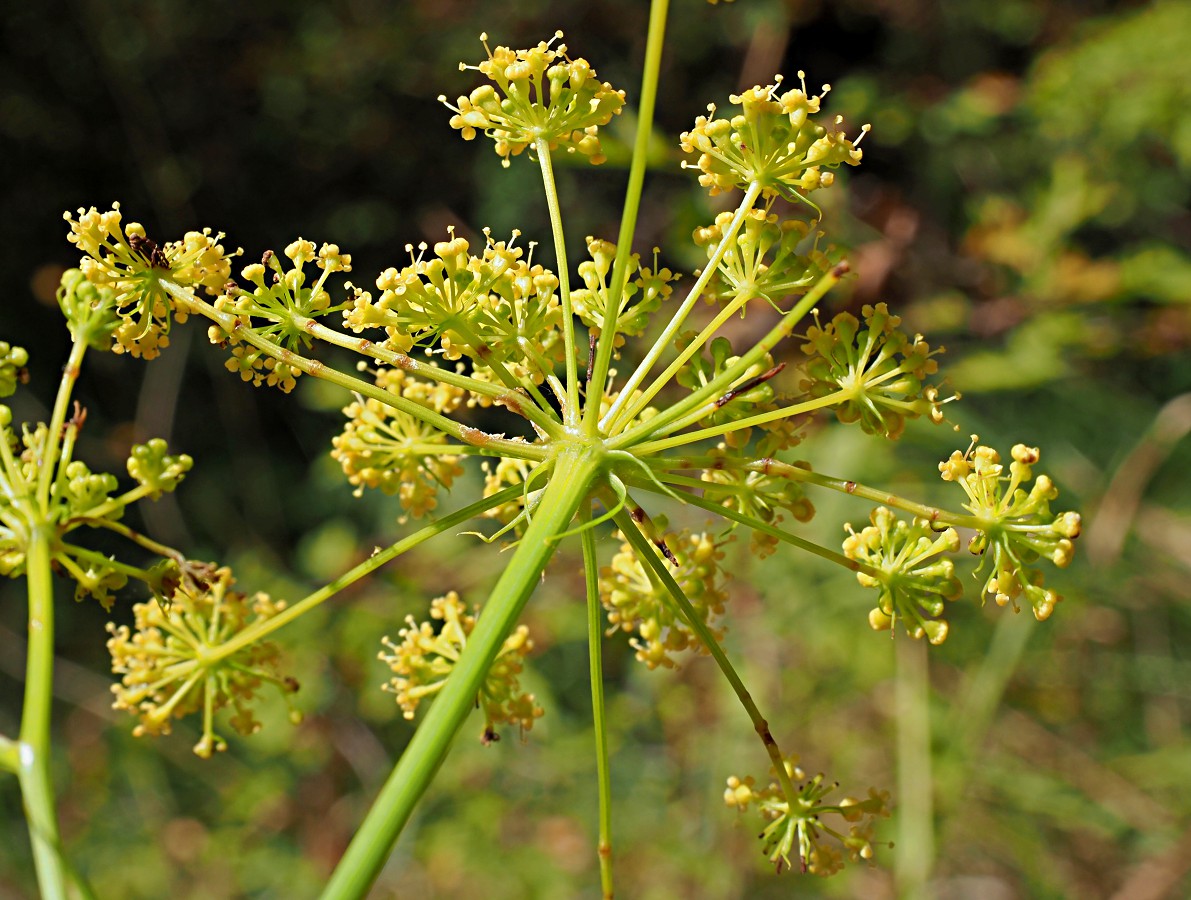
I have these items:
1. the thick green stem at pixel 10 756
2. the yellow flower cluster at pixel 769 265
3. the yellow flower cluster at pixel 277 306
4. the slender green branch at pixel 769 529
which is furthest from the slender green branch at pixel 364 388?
the thick green stem at pixel 10 756

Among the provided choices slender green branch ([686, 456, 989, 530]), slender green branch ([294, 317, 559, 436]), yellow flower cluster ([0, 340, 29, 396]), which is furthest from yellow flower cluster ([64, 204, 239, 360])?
slender green branch ([686, 456, 989, 530])

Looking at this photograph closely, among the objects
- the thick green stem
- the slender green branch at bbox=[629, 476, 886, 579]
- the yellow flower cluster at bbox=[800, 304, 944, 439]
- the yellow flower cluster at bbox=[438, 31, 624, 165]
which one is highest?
the yellow flower cluster at bbox=[438, 31, 624, 165]

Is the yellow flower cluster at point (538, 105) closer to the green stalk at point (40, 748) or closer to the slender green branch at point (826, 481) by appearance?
the slender green branch at point (826, 481)

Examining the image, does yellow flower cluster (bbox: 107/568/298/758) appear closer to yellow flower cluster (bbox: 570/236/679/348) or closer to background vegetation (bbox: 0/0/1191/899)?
yellow flower cluster (bbox: 570/236/679/348)

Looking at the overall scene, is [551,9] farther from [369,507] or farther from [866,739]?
[866,739]

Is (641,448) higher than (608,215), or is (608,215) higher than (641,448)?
(608,215)

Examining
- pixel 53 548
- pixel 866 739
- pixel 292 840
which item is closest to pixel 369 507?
pixel 292 840

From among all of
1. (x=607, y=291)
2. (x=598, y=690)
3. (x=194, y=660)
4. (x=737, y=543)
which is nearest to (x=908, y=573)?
(x=598, y=690)
